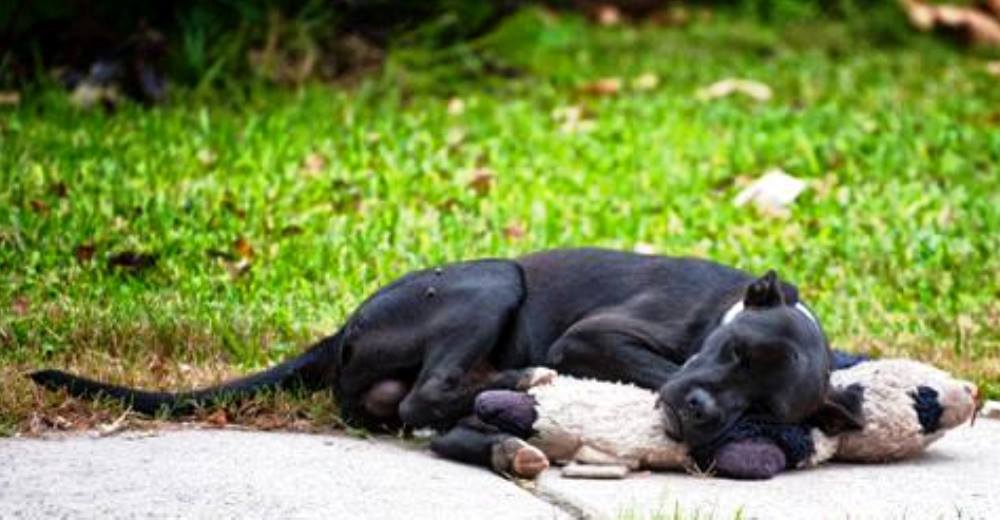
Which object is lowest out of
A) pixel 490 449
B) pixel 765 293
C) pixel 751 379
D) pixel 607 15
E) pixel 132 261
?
pixel 607 15

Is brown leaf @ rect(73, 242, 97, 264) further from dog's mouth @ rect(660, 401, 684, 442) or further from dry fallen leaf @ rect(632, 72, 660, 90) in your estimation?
dry fallen leaf @ rect(632, 72, 660, 90)

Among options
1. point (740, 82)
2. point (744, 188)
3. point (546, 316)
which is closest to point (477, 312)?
point (546, 316)

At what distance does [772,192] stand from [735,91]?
99.4 inches

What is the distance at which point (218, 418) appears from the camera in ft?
18.5

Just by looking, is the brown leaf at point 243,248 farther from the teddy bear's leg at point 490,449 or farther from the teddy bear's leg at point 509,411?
the teddy bear's leg at point 509,411

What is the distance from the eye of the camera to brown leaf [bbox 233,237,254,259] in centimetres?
799

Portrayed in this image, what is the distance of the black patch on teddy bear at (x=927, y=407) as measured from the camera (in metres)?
5.41

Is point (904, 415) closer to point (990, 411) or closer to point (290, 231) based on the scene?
point (990, 411)

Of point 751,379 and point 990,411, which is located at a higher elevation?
point 751,379

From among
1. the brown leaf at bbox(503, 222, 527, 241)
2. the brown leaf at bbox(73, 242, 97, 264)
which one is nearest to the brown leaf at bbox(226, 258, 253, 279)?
the brown leaf at bbox(73, 242, 97, 264)

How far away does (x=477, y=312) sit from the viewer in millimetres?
5629

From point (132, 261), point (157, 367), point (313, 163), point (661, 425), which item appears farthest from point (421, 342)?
point (313, 163)

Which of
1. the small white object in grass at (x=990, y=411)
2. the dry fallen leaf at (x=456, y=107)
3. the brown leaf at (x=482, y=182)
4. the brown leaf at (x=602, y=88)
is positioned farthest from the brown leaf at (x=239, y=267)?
the brown leaf at (x=602, y=88)

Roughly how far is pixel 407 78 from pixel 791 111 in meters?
2.34
